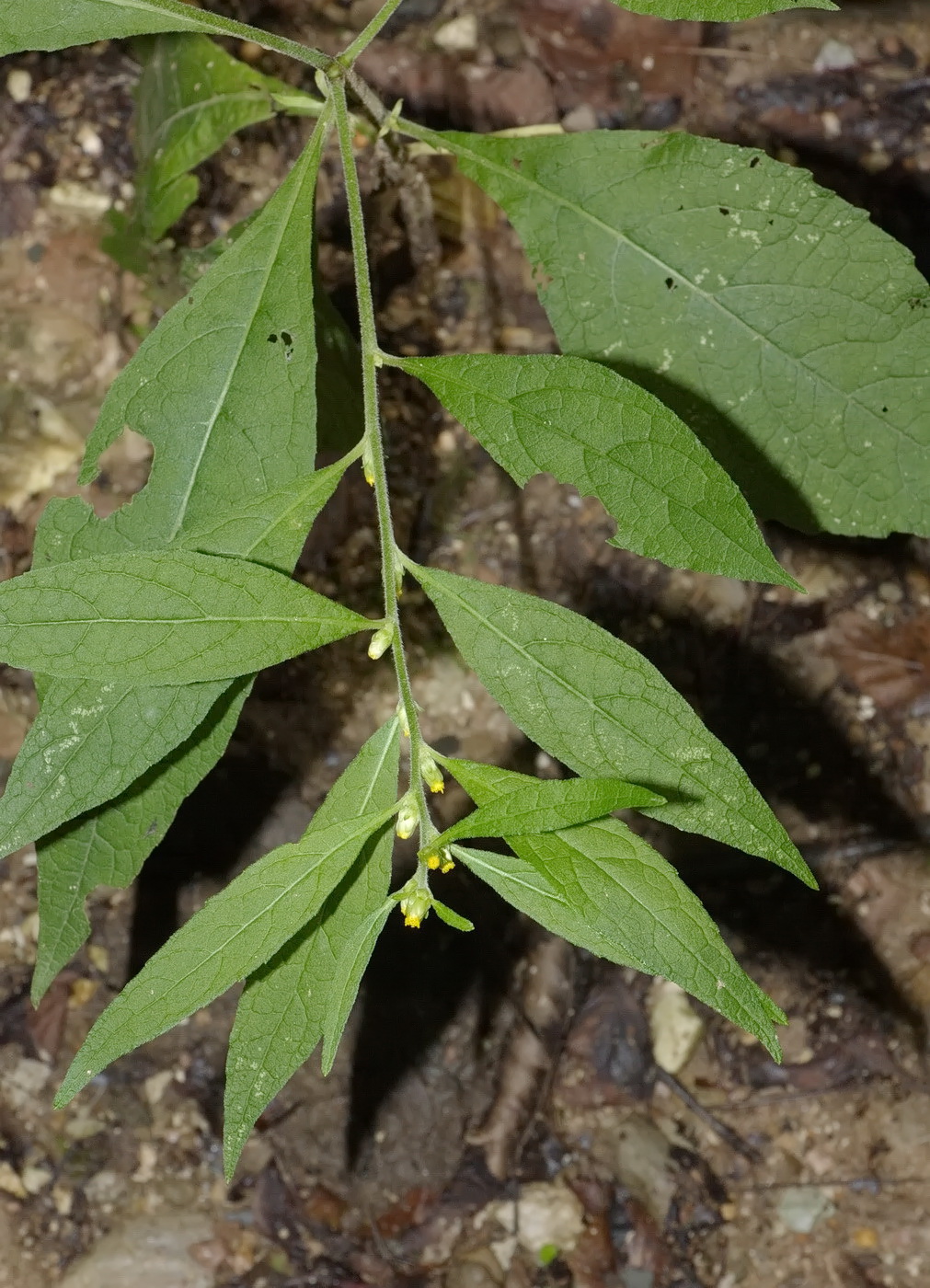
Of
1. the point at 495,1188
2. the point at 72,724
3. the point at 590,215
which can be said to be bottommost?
the point at 495,1188

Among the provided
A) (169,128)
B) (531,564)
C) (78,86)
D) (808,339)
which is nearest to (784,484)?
(808,339)

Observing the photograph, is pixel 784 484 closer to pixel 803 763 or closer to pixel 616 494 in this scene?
pixel 616 494

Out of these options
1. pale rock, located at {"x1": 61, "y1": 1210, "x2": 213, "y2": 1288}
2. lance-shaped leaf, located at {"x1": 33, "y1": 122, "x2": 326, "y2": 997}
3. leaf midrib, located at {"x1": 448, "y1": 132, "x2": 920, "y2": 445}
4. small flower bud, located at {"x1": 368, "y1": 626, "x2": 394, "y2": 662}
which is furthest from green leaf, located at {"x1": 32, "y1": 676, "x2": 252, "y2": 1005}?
pale rock, located at {"x1": 61, "y1": 1210, "x2": 213, "y2": 1288}

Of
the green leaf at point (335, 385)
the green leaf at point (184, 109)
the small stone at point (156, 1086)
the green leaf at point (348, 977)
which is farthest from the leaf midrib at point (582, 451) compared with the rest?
the small stone at point (156, 1086)

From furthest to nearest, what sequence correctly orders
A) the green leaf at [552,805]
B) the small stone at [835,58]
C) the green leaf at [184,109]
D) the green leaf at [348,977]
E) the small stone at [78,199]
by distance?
the small stone at [835,58]
the small stone at [78,199]
the green leaf at [184,109]
the green leaf at [348,977]
the green leaf at [552,805]

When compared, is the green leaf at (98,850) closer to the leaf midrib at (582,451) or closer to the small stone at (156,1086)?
the leaf midrib at (582,451)

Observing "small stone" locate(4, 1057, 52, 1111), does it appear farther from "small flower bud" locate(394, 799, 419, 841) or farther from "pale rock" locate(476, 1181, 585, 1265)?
"small flower bud" locate(394, 799, 419, 841)

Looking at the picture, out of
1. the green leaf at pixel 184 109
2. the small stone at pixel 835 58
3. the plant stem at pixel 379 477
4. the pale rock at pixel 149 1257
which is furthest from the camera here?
the small stone at pixel 835 58
